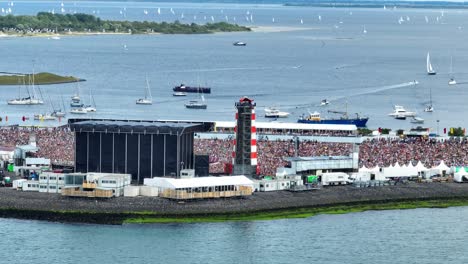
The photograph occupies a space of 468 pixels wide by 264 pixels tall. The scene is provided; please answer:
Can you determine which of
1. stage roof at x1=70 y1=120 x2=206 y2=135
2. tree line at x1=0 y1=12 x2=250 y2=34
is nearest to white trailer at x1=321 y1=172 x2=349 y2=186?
stage roof at x1=70 y1=120 x2=206 y2=135

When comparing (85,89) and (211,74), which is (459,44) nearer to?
(211,74)

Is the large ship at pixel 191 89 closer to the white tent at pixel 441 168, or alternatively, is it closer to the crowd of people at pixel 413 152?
the crowd of people at pixel 413 152

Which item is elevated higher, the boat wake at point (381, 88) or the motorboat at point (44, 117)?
the boat wake at point (381, 88)

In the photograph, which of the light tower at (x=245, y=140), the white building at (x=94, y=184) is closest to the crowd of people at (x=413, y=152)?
the light tower at (x=245, y=140)

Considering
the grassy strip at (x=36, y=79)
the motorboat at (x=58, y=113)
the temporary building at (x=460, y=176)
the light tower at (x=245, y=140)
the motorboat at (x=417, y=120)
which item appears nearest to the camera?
the light tower at (x=245, y=140)

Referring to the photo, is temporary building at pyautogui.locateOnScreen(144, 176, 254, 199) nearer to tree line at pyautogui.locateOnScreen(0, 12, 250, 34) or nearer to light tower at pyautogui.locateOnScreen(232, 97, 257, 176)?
light tower at pyautogui.locateOnScreen(232, 97, 257, 176)

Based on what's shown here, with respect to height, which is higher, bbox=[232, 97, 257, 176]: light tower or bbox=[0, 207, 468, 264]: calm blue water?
bbox=[232, 97, 257, 176]: light tower

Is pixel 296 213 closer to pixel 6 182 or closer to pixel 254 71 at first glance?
pixel 6 182
